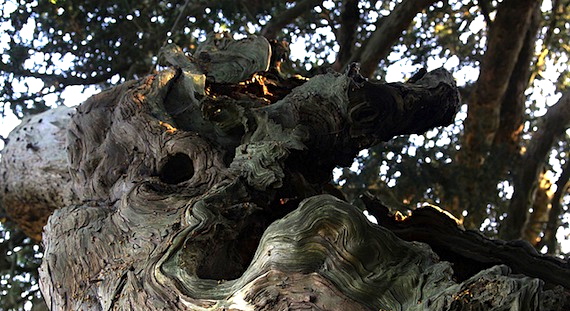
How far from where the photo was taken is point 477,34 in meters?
10.6

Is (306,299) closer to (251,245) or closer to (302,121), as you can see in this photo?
(251,245)

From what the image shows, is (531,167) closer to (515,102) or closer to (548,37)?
(515,102)

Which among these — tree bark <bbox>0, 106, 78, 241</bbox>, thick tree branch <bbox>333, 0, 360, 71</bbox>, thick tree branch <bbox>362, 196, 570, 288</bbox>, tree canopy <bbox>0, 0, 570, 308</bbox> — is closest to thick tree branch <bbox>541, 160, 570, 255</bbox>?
tree canopy <bbox>0, 0, 570, 308</bbox>

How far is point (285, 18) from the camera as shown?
320 inches

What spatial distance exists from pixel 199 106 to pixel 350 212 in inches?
61.0

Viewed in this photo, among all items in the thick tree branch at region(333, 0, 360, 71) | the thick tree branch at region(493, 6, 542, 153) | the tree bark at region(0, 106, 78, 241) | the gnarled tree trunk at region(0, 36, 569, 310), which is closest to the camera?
the gnarled tree trunk at region(0, 36, 569, 310)

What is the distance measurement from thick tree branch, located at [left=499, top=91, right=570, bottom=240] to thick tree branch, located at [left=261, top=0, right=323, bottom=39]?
2819mm

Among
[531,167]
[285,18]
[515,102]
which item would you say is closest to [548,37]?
[515,102]

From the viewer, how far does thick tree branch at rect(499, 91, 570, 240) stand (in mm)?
8117

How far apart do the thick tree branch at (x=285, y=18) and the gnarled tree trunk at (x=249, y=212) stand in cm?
296

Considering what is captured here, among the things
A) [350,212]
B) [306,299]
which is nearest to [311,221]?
[350,212]

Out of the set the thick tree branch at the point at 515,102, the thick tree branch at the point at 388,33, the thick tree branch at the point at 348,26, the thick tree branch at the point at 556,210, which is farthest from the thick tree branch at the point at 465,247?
the thick tree branch at the point at 556,210

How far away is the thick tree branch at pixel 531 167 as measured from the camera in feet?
26.6

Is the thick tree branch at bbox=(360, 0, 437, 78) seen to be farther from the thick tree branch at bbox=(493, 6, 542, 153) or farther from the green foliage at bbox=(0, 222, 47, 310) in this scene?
the green foliage at bbox=(0, 222, 47, 310)
